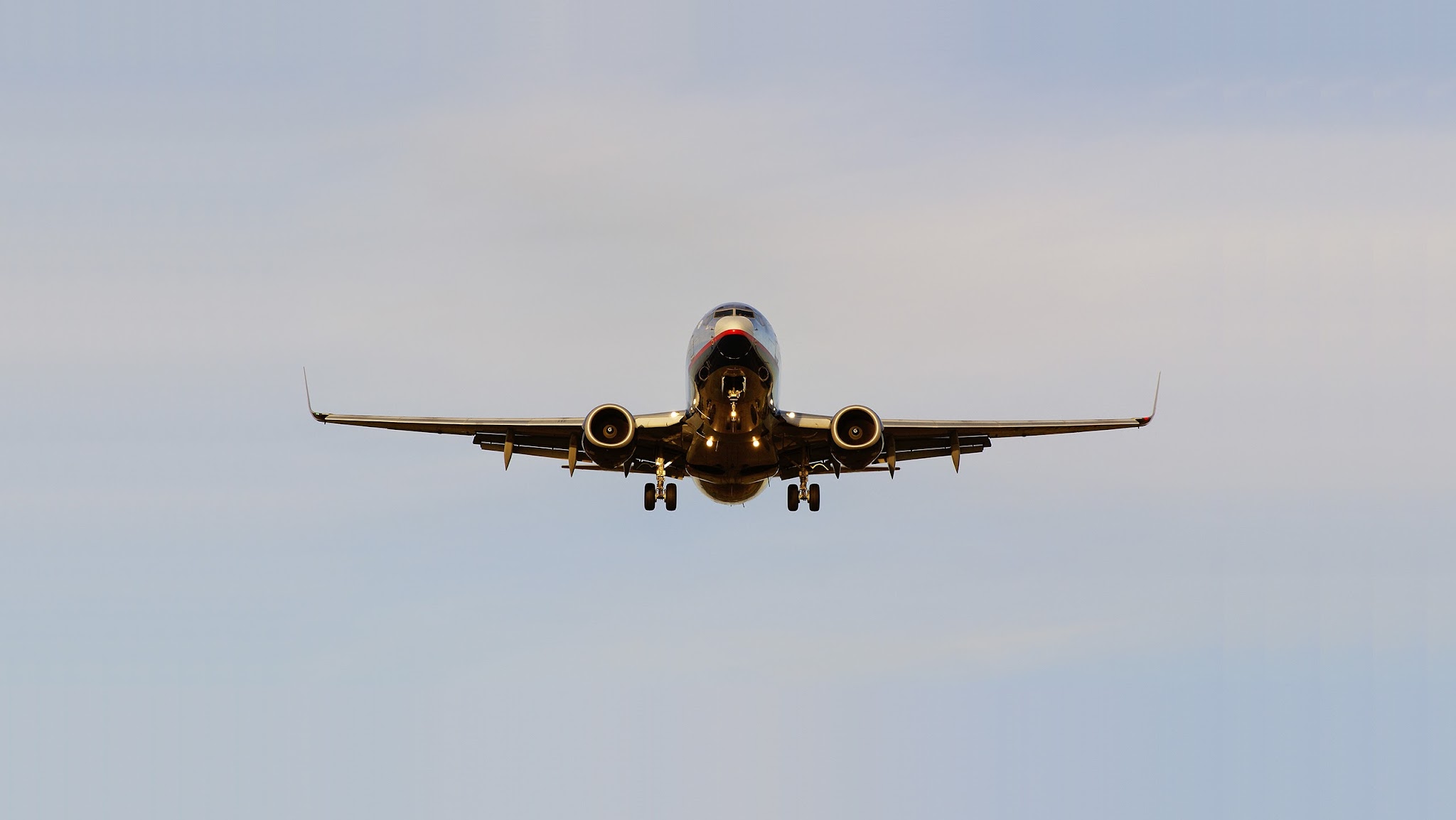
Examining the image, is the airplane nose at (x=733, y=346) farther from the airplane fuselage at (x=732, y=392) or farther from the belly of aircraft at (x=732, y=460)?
the belly of aircraft at (x=732, y=460)

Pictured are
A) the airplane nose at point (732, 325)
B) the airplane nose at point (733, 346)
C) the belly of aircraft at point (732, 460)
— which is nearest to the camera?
the airplane nose at point (733, 346)

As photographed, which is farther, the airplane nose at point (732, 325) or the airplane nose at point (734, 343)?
the airplane nose at point (732, 325)

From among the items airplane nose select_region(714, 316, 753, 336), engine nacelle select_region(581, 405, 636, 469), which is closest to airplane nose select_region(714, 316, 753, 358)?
airplane nose select_region(714, 316, 753, 336)

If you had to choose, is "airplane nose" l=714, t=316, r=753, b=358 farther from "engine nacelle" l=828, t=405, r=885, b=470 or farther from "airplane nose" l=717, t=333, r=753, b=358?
"engine nacelle" l=828, t=405, r=885, b=470

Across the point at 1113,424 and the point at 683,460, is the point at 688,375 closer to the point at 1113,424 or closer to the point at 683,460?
the point at 683,460

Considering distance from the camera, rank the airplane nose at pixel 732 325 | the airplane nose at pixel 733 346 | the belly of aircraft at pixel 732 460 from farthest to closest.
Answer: the belly of aircraft at pixel 732 460 < the airplane nose at pixel 732 325 < the airplane nose at pixel 733 346

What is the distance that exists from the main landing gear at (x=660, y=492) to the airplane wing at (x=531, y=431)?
0.46 meters

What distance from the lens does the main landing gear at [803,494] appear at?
44281 millimetres

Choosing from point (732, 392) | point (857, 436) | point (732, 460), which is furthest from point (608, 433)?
point (857, 436)

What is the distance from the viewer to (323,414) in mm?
43281

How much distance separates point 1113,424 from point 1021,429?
2.38 metres

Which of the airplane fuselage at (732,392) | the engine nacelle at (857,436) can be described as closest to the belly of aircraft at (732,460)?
the airplane fuselage at (732,392)

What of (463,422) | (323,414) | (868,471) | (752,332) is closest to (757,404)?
(752,332)

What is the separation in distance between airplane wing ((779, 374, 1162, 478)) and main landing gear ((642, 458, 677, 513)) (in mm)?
2962
